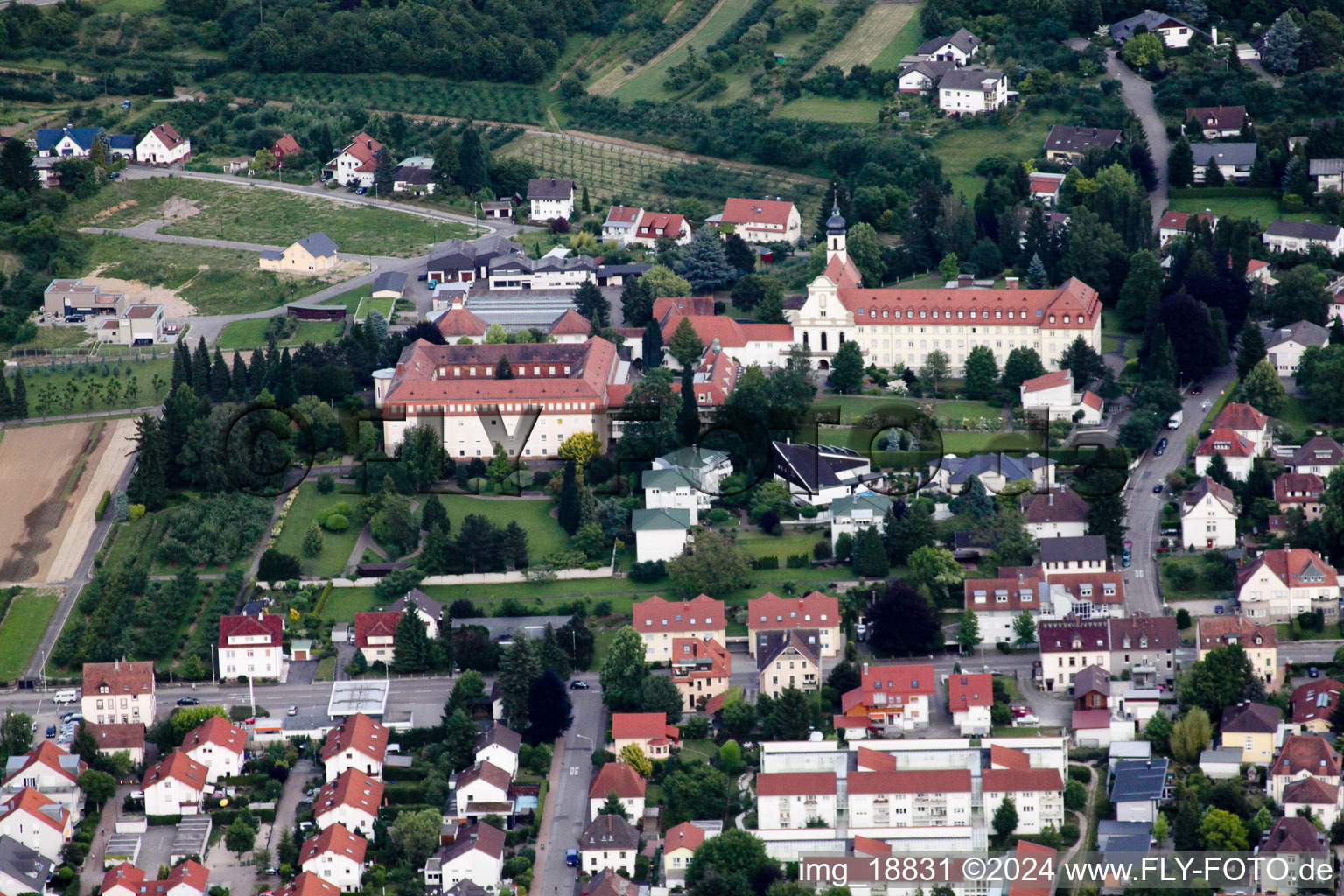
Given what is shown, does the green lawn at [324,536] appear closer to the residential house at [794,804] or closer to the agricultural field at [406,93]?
the residential house at [794,804]

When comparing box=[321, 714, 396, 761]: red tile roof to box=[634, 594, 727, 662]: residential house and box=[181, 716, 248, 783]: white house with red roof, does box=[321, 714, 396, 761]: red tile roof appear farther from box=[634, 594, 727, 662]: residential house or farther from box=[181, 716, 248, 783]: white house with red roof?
box=[634, 594, 727, 662]: residential house

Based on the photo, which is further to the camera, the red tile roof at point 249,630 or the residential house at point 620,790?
the red tile roof at point 249,630

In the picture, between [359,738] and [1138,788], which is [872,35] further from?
[1138,788]

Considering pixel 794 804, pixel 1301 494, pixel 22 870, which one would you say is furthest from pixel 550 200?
pixel 22 870

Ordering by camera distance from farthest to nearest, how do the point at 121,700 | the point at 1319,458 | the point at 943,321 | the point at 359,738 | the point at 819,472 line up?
the point at 943,321 → the point at 819,472 → the point at 1319,458 → the point at 121,700 → the point at 359,738

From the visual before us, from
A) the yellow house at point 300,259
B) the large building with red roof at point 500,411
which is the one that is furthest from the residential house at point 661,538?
the yellow house at point 300,259

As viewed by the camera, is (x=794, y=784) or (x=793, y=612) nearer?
(x=794, y=784)

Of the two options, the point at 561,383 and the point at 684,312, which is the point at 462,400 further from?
the point at 684,312

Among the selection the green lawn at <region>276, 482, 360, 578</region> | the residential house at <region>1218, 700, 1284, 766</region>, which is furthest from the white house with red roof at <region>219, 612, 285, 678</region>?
the residential house at <region>1218, 700, 1284, 766</region>

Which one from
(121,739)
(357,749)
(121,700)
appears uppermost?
(357,749)
